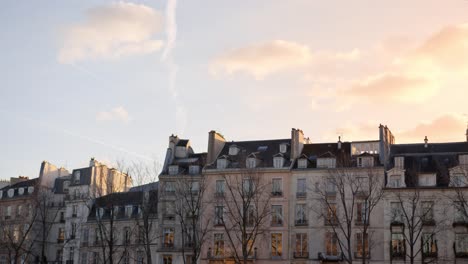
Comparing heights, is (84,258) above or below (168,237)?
below

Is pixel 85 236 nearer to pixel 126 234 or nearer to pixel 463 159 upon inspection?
pixel 126 234

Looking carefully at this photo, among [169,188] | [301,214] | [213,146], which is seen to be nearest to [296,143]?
[301,214]

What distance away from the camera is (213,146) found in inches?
2731

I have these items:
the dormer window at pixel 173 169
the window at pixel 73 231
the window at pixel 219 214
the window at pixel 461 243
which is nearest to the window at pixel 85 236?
the window at pixel 73 231

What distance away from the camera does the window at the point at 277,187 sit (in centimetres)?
6438

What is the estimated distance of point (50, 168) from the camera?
291ft

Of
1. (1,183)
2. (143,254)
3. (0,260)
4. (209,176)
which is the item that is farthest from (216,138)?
(1,183)

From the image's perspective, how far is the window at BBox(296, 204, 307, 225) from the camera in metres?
62.8

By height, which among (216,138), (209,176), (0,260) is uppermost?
(216,138)

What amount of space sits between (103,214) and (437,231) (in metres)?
39.0

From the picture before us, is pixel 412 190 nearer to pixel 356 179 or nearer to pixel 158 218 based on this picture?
pixel 356 179

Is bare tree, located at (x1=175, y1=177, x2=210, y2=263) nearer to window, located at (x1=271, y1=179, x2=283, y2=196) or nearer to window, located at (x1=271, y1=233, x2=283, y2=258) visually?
window, located at (x1=271, y1=233, x2=283, y2=258)

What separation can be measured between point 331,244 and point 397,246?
6.41m

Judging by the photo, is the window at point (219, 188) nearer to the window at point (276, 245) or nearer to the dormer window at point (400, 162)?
the window at point (276, 245)
